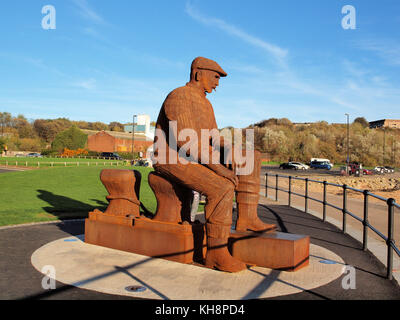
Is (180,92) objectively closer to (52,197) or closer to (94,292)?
(94,292)

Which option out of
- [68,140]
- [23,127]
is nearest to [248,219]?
[68,140]

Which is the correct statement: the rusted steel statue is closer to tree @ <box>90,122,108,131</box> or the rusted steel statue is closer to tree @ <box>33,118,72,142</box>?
tree @ <box>33,118,72,142</box>

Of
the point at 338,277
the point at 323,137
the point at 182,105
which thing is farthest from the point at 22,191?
the point at 323,137

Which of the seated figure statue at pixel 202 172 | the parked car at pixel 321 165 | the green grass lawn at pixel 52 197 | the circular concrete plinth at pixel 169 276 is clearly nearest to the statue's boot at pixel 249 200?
the seated figure statue at pixel 202 172

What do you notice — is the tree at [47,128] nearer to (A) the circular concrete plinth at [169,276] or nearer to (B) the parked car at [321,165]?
Result: (B) the parked car at [321,165]

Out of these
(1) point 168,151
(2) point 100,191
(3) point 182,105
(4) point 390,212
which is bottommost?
(2) point 100,191

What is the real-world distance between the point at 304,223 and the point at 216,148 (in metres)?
4.71

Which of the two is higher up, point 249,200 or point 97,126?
point 97,126

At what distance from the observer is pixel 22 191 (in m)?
15.3

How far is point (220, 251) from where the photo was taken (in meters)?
4.57

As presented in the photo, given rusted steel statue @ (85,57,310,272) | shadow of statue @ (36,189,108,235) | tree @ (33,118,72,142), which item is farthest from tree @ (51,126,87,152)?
rusted steel statue @ (85,57,310,272)

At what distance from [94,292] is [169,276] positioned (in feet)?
2.90

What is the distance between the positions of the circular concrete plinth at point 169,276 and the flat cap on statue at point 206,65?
8.76 feet
